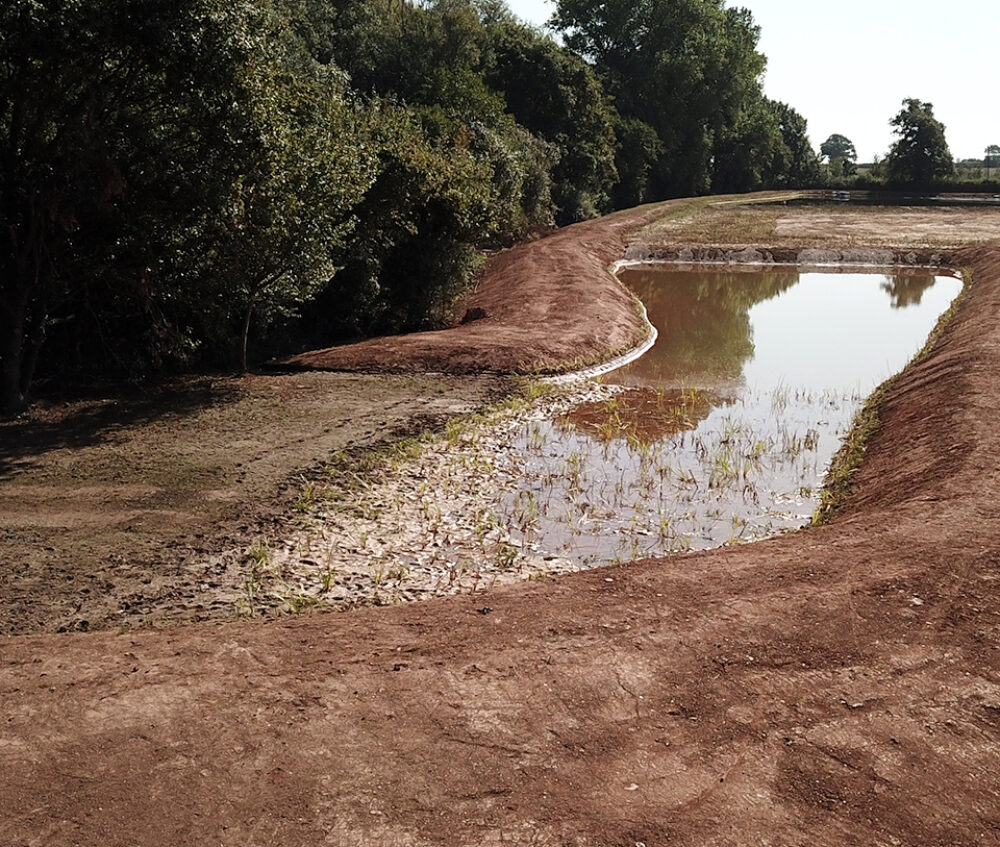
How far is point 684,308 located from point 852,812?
27190mm

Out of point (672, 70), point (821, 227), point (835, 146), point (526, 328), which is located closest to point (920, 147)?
point (672, 70)

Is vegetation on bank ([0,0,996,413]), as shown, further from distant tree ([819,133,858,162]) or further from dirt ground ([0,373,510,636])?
distant tree ([819,133,858,162])

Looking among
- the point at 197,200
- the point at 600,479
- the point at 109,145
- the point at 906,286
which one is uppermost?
the point at 109,145

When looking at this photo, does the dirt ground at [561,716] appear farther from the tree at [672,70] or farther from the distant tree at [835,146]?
the distant tree at [835,146]

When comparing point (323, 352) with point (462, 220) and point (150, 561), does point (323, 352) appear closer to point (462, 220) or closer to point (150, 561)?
point (462, 220)

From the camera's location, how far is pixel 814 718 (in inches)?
286

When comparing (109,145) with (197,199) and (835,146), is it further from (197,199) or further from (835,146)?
(835,146)

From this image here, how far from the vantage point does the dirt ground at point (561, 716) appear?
6.21 metres

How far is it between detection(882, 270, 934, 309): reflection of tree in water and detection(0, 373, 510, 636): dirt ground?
2142 cm

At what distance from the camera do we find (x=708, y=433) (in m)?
17.0

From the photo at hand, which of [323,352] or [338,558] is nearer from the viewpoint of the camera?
[338,558]

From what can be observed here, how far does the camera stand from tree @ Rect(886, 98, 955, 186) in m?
78.0

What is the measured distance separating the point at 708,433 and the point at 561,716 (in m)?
10.5

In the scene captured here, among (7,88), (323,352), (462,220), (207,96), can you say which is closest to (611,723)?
(207,96)
